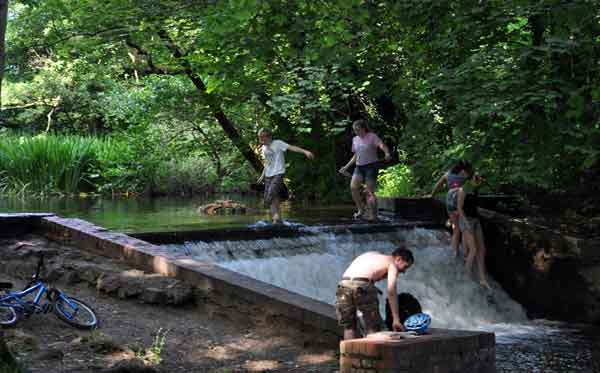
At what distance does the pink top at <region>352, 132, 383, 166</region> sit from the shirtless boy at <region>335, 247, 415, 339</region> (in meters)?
8.14

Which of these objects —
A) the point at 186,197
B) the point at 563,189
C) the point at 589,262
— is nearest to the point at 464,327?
the point at 589,262

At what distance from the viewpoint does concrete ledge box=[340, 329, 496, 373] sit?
7.06m

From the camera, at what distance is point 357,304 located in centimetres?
777

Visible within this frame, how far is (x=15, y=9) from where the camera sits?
38906 mm

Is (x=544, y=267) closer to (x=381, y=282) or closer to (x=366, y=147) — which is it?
(x=381, y=282)

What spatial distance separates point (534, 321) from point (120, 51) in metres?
14.4

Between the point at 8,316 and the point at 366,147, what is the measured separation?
8682 mm

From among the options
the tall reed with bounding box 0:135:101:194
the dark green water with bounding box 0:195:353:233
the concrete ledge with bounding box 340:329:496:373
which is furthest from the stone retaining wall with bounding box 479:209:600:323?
the tall reed with bounding box 0:135:101:194

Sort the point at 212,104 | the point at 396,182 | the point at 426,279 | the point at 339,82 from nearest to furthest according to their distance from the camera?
the point at 426,279
the point at 339,82
the point at 396,182
the point at 212,104

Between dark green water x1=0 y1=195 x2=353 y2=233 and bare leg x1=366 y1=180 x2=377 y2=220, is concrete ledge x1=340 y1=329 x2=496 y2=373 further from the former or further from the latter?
dark green water x1=0 y1=195 x2=353 y2=233

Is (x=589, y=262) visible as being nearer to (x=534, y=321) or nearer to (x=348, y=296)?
(x=534, y=321)

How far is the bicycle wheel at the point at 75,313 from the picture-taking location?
8734 mm

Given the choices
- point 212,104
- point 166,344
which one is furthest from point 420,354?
point 212,104

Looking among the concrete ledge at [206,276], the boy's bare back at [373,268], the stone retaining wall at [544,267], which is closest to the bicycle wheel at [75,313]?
the concrete ledge at [206,276]
